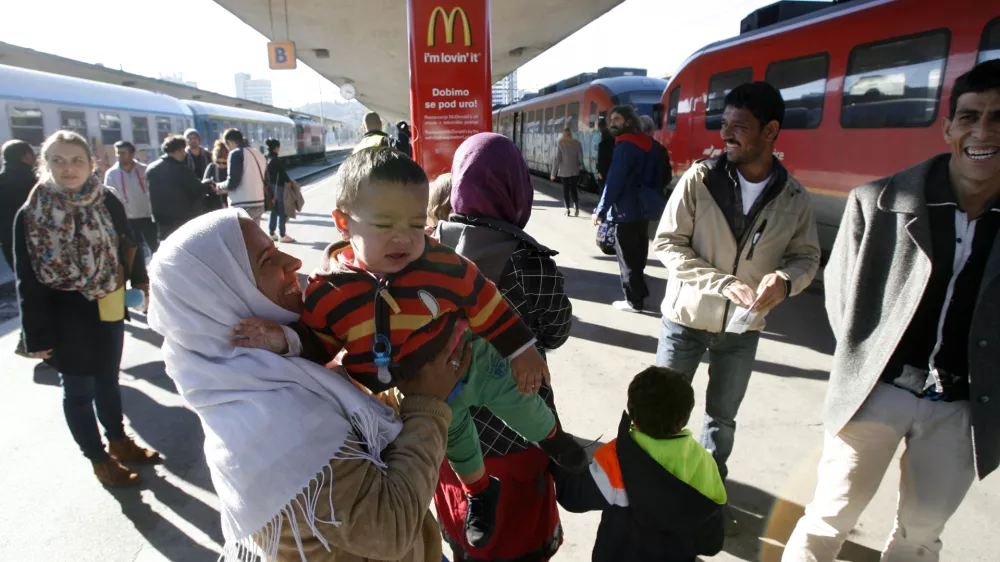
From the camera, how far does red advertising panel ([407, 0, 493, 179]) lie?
16.3ft

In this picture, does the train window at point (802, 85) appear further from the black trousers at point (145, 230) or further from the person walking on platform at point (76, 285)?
the black trousers at point (145, 230)

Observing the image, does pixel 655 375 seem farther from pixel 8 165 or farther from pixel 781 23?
pixel 781 23

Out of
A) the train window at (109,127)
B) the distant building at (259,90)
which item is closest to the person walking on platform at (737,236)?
the train window at (109,127)

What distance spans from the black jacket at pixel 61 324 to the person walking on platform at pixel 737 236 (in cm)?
285

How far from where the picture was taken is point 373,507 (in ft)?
3.63

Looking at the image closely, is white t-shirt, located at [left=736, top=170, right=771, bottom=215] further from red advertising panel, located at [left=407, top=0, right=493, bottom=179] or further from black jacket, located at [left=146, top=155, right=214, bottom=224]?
black jacket, located at [left=146, top=155, right=214, bottom=224]

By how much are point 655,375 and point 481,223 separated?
0.77 m

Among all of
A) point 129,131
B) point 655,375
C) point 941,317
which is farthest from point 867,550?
point 129,131

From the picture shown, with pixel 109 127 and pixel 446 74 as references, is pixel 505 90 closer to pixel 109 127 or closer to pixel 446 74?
pixel 109 127

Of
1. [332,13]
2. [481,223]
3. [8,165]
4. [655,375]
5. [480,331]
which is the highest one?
[332,13]

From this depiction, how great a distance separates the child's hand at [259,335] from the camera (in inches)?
45.5

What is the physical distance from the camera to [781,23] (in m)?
7.70

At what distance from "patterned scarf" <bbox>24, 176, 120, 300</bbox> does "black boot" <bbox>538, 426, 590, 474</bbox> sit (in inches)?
95.7

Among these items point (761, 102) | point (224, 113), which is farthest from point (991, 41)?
point (224, 113)
